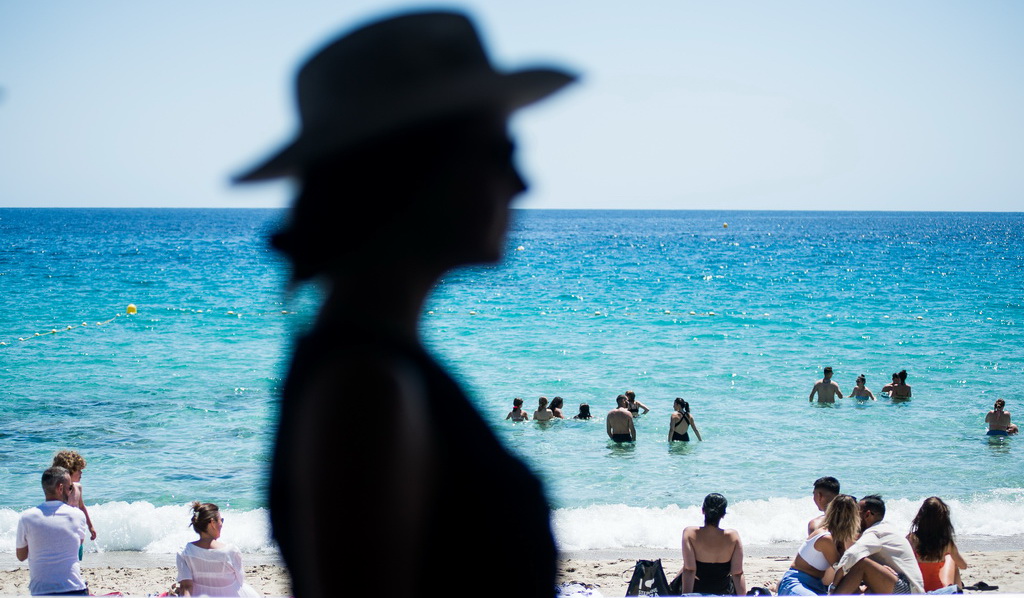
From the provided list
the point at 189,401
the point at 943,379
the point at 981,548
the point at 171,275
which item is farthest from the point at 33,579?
the point at 171,275

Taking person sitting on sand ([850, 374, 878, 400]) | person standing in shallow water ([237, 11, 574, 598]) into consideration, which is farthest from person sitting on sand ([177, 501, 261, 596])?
person sitting on sand ([850, 374, 878, 400])

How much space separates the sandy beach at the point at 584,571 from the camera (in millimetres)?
9203

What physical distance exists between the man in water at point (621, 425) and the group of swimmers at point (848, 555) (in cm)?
780

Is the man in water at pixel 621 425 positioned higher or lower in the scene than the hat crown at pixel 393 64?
lower

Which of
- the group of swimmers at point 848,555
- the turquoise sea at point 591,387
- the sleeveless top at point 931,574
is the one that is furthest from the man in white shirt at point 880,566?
the turquoise sea at point 591,387

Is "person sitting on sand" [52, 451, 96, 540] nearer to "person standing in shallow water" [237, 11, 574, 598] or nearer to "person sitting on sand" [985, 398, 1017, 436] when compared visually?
"person standing in shallow water" [237, 11, 574, 598]

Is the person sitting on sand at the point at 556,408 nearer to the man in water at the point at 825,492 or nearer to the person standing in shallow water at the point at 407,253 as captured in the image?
the man in water at the point at 825,492

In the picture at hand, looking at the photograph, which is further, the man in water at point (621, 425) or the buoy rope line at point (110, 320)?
the buoy rope line at point (110, 320)

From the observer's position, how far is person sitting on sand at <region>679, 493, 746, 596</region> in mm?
7781

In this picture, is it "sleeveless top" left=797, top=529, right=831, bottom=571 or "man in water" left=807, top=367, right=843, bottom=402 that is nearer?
"sleeveless top" left=797, top=529, right=831, bottom=571

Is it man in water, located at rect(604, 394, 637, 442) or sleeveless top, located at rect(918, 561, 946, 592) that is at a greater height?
sleeveless top, located at rect(918, 561, 946, 592)

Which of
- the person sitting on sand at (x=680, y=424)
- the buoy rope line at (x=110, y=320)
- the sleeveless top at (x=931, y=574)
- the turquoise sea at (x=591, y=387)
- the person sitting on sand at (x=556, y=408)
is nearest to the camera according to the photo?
the sleeveless top at (x=931, y=574)

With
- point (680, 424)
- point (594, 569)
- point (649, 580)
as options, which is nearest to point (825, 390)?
point (680, 424)

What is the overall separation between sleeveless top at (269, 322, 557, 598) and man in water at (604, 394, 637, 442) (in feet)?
51.3
